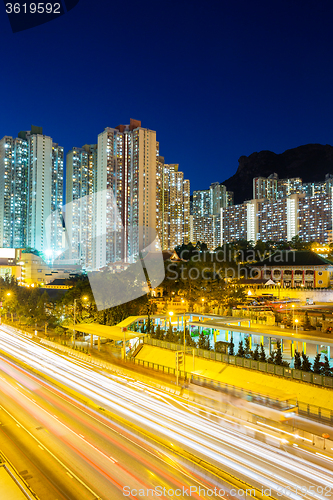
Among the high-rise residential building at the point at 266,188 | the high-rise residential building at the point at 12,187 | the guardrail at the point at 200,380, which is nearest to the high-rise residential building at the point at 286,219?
the high-rise residential building at the point at 266,188

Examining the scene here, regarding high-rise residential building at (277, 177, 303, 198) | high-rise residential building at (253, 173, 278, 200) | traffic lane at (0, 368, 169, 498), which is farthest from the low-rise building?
high-rise residential building at (277, 177, 303, 198)

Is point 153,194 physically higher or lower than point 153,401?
higher

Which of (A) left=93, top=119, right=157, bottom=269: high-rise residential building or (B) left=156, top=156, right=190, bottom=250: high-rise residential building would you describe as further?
(B) left=156, top=156, right=190, bottom=250: high-rise residential building

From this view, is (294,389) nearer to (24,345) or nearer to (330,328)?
(330,328)

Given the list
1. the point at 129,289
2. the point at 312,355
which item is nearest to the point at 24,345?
the point at 129,289

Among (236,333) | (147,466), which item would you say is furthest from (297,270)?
→ (147,466)

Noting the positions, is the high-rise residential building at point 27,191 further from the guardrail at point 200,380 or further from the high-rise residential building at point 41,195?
the guardrail at point 200,380

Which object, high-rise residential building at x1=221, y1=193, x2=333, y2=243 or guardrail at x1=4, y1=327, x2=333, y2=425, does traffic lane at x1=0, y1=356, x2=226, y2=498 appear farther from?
high-rise residential building at x1=221, y1=193, x2=333, y2=243

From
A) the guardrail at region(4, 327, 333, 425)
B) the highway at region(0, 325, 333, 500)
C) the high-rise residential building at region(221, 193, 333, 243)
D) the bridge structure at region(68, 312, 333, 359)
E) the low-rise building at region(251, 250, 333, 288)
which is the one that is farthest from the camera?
the high-rise residential building at region(221, 193, 333, 243)
